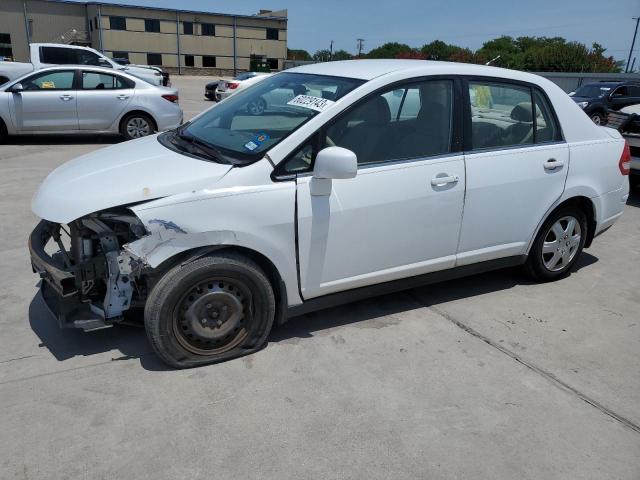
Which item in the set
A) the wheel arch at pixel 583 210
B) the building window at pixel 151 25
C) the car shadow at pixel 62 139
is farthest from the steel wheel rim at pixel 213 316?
the building window at pixel 151 25

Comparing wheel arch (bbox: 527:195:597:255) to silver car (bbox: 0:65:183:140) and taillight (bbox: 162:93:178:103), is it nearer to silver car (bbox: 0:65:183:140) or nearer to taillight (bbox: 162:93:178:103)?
silver car (bbox: 0:65:183:140)

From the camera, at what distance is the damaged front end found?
121 inches

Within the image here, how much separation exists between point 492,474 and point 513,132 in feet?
8.52

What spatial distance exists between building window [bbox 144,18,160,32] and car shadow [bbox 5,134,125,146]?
52078 millimetres

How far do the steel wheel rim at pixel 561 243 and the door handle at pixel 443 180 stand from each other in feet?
4.11

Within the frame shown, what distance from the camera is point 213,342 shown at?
3.32 metres

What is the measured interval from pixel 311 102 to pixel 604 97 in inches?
725

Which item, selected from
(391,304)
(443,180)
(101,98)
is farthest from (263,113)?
(101,98)

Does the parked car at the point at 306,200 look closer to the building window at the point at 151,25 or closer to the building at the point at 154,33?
the building at the point at 154,33

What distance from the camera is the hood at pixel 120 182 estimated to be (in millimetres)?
3041

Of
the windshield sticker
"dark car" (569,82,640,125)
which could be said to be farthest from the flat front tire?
"dark car" (569,82,640,125)

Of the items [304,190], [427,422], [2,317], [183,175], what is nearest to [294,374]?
[427,422]

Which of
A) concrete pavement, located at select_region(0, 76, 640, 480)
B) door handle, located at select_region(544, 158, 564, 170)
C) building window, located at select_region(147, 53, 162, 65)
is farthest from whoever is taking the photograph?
building window, located at select_region(147, 53, 162, 65)

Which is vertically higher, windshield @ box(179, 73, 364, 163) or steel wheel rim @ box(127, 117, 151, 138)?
windshield @ box(179, 73, 364, 163)
